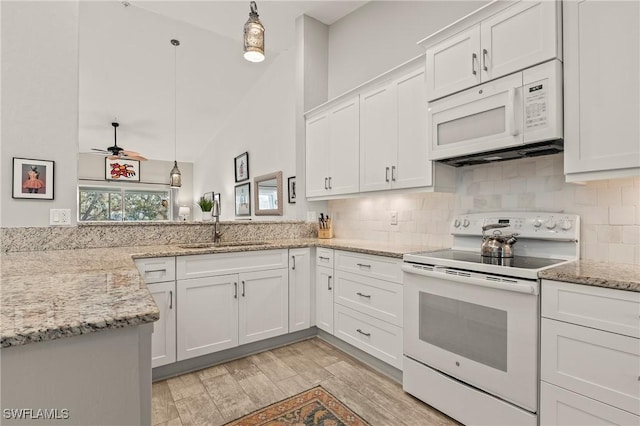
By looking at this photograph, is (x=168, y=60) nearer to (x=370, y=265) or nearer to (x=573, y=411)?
(x=370, y=265)

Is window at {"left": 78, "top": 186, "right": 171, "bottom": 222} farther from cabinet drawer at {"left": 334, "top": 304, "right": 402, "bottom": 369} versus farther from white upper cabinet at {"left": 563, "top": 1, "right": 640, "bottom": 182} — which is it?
white upper cabinet at {"left": 563, "top": 1, "right": 640, "bottom": 182}

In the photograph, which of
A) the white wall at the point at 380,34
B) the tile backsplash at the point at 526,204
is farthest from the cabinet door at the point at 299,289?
the white wall at the point at 380,34

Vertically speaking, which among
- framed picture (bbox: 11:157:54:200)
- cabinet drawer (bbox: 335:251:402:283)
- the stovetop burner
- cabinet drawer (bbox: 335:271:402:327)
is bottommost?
cabinet drawer (bbox: 335:271:402:327)

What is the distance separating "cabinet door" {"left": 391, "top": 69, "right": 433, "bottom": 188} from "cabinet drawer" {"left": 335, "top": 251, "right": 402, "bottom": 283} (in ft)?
1.99

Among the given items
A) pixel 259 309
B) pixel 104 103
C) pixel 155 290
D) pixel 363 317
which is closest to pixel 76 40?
pixel 155 290

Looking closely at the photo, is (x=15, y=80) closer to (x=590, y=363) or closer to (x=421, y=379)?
(x=421, y=379)

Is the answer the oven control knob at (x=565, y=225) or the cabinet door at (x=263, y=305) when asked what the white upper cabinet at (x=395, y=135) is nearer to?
the oven control knob at (x=565, y=225)

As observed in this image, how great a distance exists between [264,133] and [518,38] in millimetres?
3673

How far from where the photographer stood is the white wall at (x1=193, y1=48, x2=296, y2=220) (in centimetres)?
417

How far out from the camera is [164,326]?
2201 mm

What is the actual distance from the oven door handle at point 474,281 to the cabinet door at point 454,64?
3.72 ft

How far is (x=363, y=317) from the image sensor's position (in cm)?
245

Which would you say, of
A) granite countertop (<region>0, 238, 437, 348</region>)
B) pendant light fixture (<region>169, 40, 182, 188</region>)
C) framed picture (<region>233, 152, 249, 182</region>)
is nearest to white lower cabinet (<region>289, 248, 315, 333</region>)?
granite countertop (<region>0, 238, 437, 348</region>)

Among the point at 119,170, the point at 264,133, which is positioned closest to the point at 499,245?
the point at 264,133
